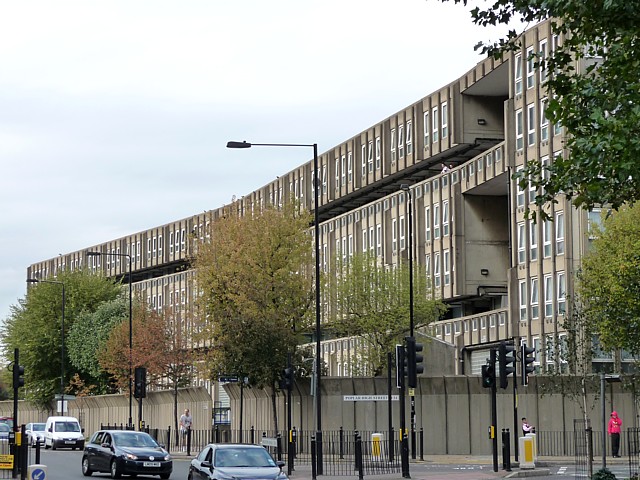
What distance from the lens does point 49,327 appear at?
101938mm

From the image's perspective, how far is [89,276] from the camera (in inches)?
4190

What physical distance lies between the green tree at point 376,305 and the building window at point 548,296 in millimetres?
6210

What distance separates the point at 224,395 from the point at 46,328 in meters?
24.2

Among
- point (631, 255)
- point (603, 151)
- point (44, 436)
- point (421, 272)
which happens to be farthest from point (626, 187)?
point (44, 436)

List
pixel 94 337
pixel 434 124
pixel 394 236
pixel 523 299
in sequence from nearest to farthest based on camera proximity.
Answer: pixel 523 299 < pixel 434 124 < pixel 394 236 < pixel 94 337

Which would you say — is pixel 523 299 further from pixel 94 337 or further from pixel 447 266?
pixel 94 337

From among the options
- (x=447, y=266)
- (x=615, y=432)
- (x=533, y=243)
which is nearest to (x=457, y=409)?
(x=615, y=432)

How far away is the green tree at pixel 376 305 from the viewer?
6550cm

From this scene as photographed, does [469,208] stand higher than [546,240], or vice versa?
[469,208]

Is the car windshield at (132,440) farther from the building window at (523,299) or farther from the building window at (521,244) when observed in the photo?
the building window at (521,244)

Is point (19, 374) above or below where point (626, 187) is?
below

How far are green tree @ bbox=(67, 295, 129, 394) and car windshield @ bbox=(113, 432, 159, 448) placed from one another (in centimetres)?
5462

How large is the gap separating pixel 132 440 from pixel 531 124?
111 feet

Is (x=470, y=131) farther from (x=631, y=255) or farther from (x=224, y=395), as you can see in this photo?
(x=631, y=255)
